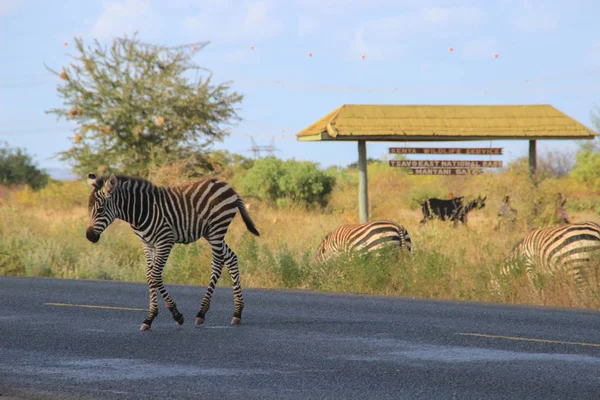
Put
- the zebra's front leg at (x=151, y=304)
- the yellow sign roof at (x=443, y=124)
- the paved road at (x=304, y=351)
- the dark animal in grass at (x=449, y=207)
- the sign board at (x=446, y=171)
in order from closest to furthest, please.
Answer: the paved road at (x=304, y=351)
the zebra's front leg at (x=151, y=304)
the yellow sign roof at (x=443, y=124)
the sign board at (x=446, y=171)
the dark animal in grass at (x=449, y=207)

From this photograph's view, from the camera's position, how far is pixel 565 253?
1456 cm

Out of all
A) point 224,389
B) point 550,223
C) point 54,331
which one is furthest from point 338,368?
point 550,223

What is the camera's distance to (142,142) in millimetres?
43594

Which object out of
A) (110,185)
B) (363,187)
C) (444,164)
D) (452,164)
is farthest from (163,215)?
(452,164)

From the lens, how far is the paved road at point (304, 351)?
7672mm

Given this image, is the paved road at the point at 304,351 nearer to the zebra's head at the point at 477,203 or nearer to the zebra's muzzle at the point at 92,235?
the zebra's muzzle at the point at 92,235

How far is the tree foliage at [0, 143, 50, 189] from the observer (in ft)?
217

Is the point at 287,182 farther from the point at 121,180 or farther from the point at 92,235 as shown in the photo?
the point at 92,235

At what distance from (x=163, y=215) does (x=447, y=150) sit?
19307 millimetres

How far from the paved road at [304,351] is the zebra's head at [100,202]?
1.33 metres

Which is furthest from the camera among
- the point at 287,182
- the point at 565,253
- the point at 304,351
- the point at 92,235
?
the point at 287,182

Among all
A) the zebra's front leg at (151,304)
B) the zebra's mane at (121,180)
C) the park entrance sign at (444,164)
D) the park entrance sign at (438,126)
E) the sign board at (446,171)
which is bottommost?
the zebra's front leg at (151,304)

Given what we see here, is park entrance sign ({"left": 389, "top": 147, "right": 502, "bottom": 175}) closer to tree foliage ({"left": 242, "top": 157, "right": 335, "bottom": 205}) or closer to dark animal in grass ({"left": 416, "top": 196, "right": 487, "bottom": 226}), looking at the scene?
dark animal in grass ({"left": 416, "top": 196, "right": 487, "bottom": 226})

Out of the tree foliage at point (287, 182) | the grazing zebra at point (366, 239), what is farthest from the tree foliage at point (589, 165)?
the grazing zebra at point (366, 239)
